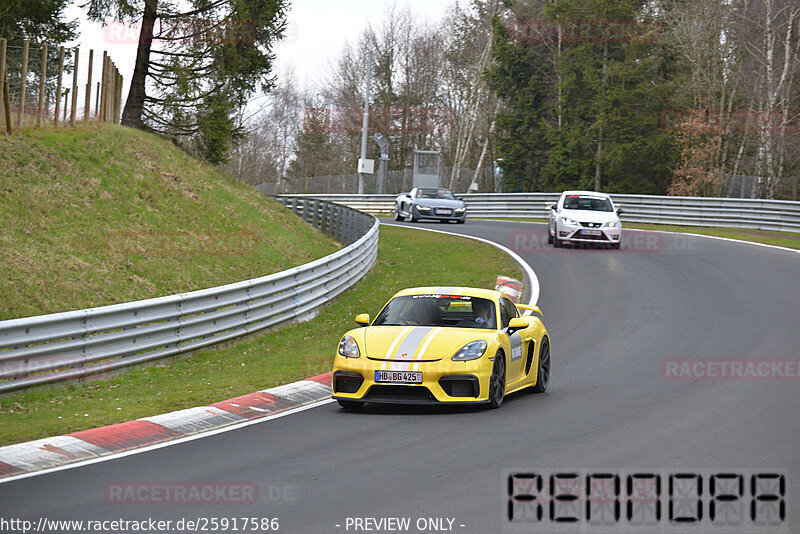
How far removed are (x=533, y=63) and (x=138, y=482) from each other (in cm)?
5369

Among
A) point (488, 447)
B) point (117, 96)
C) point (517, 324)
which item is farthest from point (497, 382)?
point (117, 96)

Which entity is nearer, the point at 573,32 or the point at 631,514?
the point at 631,514

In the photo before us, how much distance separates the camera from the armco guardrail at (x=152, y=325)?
11.7 metres

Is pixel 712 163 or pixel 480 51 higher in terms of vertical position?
pixel 480 51

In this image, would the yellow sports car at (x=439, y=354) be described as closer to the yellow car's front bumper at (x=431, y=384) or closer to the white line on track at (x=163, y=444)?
the yellow car's front bumper at (x=431, y=384)

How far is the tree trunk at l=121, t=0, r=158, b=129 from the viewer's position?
1265 inches

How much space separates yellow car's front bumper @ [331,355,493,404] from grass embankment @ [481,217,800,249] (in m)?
22.4

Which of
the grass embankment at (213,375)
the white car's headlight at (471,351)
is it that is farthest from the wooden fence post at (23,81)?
the white car's headlight at (471,351)

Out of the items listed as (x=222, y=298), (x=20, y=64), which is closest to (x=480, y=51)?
(x=20, y=64)

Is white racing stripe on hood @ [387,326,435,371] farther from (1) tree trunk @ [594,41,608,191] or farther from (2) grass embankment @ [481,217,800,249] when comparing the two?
(1) tree trunk @ [594,41,608,191]

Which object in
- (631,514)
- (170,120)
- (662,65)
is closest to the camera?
(631,514)

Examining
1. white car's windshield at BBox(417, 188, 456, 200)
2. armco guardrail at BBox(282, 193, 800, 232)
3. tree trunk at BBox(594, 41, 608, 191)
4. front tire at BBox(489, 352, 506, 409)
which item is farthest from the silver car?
front tire at BBox(489, 352, 506, 409)

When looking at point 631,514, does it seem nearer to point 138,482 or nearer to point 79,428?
point 138,482

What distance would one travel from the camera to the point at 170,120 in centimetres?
3319
